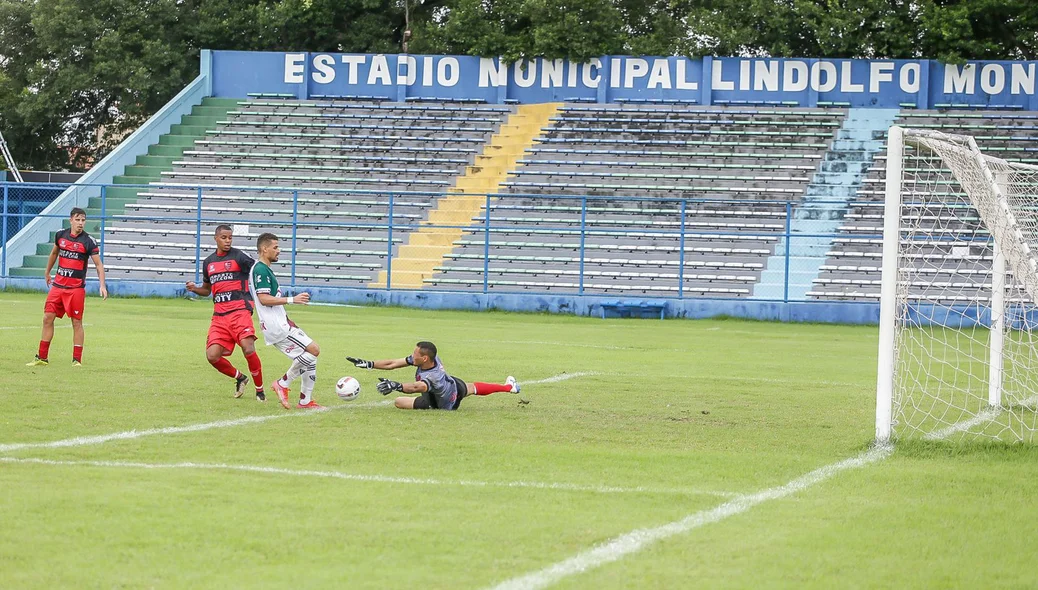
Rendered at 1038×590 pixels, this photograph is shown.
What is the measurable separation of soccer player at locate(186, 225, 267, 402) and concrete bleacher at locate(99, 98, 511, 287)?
16144 mm

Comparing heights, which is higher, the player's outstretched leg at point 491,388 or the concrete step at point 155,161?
the concrete step at point 155,161

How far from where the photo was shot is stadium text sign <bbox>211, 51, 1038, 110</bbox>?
108ft

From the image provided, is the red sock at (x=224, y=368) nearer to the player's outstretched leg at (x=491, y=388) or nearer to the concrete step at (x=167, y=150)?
the player's outstretched leg at (x=491, y=388)

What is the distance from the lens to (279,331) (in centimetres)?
1020

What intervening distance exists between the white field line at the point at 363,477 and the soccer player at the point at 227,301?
11.7ft

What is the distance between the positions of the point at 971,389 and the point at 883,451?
484cm

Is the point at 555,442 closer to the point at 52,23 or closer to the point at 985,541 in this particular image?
the point at 985,541

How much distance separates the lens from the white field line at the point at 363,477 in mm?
6887

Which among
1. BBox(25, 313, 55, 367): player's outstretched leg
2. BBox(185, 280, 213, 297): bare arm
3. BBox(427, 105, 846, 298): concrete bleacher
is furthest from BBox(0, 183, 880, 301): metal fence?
BBox(185, 280, 213, 297): bare arm

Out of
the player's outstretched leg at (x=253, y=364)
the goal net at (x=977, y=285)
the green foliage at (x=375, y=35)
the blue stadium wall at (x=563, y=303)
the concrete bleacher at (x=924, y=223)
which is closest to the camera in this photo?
the goal net at (x=977, y=285)

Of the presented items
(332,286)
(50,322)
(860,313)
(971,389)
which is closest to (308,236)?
(332,286)

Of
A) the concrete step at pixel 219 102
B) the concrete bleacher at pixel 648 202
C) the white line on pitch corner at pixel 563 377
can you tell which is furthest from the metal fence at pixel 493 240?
the white line on pitch corner at pixel 563 377

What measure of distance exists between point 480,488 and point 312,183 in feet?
83.5

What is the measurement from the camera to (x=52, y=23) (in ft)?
124
